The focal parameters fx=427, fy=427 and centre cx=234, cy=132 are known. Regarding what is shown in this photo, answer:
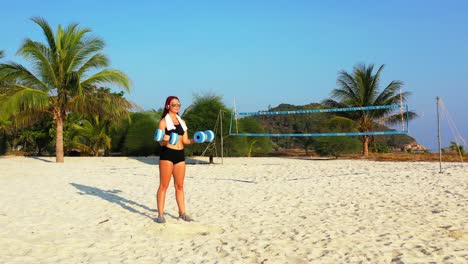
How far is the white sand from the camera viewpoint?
3549 mm

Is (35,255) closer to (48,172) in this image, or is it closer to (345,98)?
(48,172)

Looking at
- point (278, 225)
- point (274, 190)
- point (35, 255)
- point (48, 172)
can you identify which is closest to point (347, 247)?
point (278, 225)

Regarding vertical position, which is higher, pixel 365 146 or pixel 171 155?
pixel 365 146

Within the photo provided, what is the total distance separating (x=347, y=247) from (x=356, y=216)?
1.45m

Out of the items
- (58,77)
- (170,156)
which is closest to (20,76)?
(58,77)

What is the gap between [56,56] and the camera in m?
14.4

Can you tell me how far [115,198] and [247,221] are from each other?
266cm

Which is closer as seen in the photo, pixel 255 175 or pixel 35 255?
pixel 35 255

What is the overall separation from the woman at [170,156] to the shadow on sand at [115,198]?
539 mm

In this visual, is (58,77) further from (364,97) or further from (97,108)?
(364,97)

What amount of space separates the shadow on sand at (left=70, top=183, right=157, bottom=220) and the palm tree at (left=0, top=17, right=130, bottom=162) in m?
6.51

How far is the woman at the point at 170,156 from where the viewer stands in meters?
4.78

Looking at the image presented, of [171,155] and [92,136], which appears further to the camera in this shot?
[92,136]

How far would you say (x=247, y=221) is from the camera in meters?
4.98
